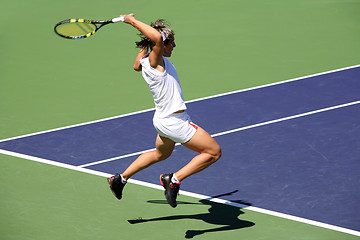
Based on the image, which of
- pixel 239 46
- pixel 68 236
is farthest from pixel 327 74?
pixel 68 236

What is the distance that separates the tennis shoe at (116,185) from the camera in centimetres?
1004

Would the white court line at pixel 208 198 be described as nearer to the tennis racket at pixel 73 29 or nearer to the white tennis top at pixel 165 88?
the white tennis top at pixel 165 88

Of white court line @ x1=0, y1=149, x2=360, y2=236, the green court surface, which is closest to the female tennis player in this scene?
the green court surface

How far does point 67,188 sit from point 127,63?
5.53 meters

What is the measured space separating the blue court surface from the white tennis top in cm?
176

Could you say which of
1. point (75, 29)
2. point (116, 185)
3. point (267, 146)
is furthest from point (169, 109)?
point (267, 146)

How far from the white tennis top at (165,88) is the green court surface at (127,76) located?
4.71 ft

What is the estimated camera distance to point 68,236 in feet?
31.4

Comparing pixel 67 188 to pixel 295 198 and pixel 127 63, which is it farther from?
pixel 127 63

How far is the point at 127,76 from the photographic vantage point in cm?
1537

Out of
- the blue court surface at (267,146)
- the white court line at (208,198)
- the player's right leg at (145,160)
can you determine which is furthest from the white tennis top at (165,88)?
the blue court surface at (267,146)

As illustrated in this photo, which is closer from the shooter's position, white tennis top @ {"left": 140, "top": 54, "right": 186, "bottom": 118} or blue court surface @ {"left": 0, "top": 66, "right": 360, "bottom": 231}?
white tennis top @ {"left": 140, "top": 54, "right": 186, "bottom": 118}

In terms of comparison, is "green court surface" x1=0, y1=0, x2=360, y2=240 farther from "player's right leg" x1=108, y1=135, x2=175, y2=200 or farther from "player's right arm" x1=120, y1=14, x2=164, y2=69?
"player's right arm" x1=120, y1=14, x2=164, y2=69

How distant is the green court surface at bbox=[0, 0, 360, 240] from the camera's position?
9883 mm
